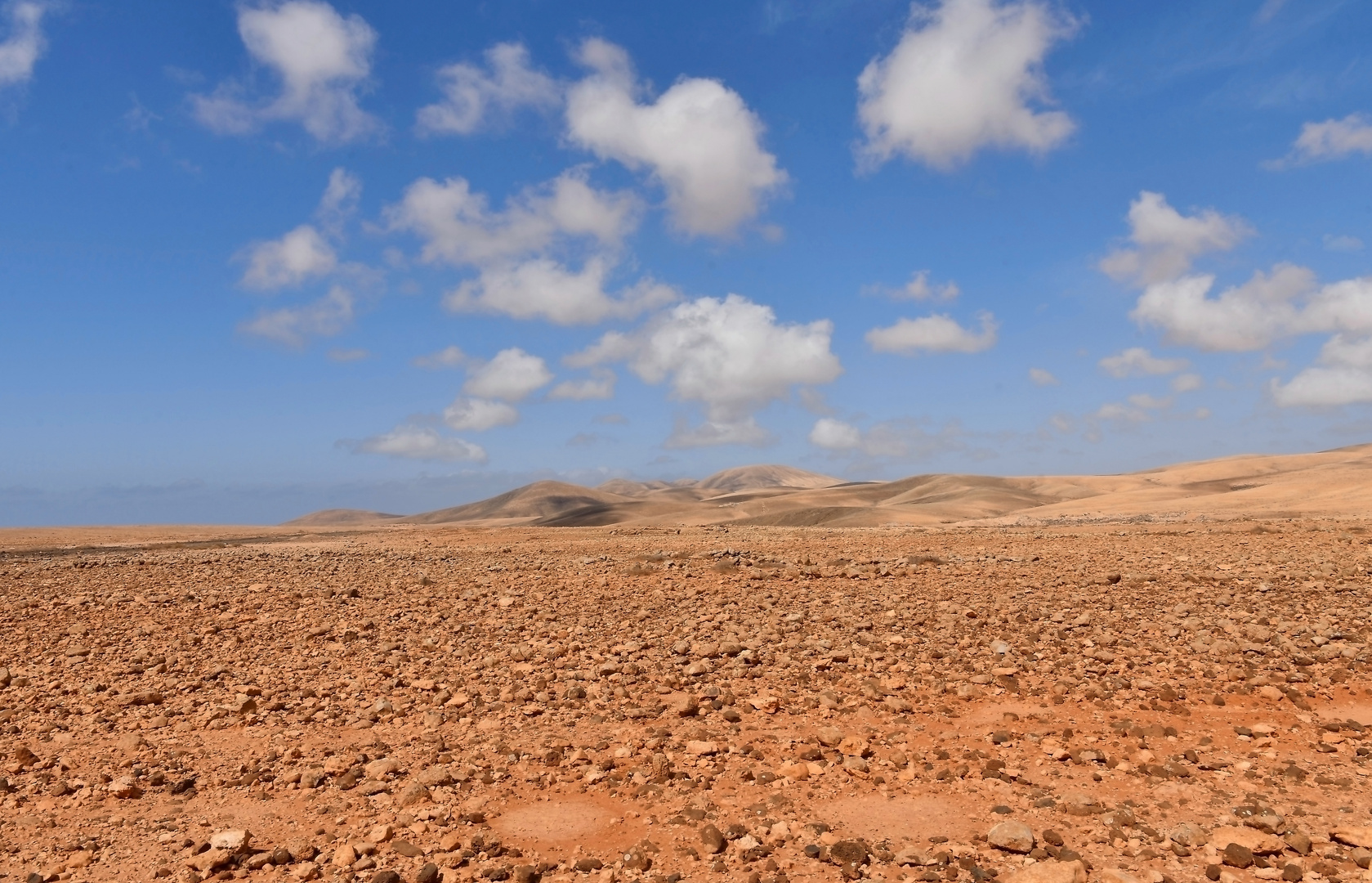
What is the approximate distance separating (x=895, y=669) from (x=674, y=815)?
3.54 meters

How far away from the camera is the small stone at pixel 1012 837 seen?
4922 mm

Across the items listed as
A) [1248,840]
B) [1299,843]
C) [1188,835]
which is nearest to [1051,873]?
[1188,835]

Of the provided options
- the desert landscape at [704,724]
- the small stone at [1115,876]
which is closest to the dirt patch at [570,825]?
the desert landscape at [704,724]

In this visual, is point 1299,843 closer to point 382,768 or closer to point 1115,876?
point 1115,876

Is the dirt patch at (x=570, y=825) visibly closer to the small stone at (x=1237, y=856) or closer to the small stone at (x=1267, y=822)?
the small stone at (x=1237, y=856)

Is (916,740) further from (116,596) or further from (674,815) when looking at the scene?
(116,596)

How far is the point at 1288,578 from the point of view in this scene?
463 inches

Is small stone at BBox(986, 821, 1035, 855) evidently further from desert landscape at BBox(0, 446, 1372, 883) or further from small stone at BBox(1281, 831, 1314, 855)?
small stone at BBox(1281, 831, 1314, 855)

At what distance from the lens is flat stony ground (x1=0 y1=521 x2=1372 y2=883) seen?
200 inches

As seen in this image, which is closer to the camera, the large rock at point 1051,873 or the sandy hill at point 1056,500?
the large rock at point 1051,873

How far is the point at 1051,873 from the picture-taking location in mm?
4594

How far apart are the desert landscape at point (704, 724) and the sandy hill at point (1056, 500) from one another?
2857 cm

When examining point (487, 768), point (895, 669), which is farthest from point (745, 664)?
point (487, 768)

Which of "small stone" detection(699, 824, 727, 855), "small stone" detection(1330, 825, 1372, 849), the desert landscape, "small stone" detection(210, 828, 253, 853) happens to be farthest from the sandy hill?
"small stone" detection(210, 828, 253, 853)
